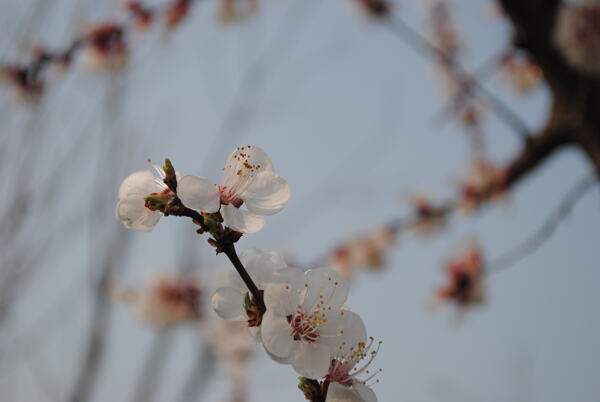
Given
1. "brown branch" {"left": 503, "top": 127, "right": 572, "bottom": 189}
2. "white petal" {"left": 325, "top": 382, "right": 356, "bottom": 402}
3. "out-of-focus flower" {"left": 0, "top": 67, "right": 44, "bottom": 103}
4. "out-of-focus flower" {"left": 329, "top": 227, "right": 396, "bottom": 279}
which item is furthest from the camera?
"out-of-focus flower" {"left": 329, "top": 227, "right": 396, "bottom": 279}

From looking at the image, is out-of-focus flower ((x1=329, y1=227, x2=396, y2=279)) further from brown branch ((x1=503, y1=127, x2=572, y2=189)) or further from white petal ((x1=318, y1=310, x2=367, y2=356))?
white petal ((x1=318, y1=310, x2=367, y2=356))

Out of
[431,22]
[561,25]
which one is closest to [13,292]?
[561,25]

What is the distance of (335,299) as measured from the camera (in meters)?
0.43

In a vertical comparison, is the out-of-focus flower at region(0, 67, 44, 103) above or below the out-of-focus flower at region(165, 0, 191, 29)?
below

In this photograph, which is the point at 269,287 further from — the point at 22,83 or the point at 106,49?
the point at 106,49

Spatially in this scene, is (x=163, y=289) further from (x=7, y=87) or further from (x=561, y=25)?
(x=561, y=25)

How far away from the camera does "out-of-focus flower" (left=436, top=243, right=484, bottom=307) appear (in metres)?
2.22

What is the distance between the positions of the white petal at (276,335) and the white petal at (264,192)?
0.31 ft

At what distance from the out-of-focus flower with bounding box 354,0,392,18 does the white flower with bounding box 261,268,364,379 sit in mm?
2223

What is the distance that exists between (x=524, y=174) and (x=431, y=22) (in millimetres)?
2087

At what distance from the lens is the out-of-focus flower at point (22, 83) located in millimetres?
1747

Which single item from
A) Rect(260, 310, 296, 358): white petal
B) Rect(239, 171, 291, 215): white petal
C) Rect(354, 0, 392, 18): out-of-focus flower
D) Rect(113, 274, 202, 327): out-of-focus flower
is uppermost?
Rect(354, 0, 392, 18): out-of-focus flower

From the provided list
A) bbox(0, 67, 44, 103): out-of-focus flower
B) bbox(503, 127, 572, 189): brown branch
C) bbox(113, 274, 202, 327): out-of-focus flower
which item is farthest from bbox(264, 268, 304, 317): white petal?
bbox(113, 274, 202, 327): out-of-focus flower

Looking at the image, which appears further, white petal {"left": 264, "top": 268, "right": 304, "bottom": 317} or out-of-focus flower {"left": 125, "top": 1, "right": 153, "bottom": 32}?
out-of-focus flower {"left": 125, "top": 1, "right": 153, "bottom": 32}
